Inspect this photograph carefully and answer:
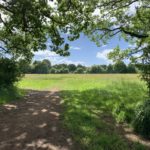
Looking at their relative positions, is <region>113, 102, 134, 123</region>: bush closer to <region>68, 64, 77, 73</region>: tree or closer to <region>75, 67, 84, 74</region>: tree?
<region>75, 67, 84, 74</region>: tree

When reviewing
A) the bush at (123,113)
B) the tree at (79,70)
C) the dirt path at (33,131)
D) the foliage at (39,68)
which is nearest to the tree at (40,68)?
the foliage at (39,68)

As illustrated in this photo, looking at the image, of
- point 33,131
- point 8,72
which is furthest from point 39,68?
point 33,131

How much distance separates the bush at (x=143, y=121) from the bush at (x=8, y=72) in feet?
47.0

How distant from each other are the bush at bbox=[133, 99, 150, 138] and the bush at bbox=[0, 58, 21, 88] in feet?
47.0

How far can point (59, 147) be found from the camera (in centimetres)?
929

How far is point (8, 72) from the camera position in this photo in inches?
978

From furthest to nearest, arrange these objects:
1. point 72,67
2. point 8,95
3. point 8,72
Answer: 1. point 72,67
2. point 8,72
3. point 8,95

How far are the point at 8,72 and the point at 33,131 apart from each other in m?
14.5

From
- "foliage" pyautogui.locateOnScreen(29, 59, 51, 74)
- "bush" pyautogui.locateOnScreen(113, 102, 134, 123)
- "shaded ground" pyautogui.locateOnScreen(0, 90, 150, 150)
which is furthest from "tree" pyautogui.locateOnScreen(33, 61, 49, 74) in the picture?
"bush" pyautogui.locateOnScreen(113, 102, 134, 123)

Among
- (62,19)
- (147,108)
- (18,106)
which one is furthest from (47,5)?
(147,108)

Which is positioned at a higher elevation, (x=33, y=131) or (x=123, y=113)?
(x=123, y=113)

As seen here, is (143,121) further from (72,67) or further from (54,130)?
(72,67)

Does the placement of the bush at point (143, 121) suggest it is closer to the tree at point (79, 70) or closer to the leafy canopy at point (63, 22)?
the leafy canopy at point (63, 22)

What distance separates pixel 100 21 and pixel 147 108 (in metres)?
15.0
